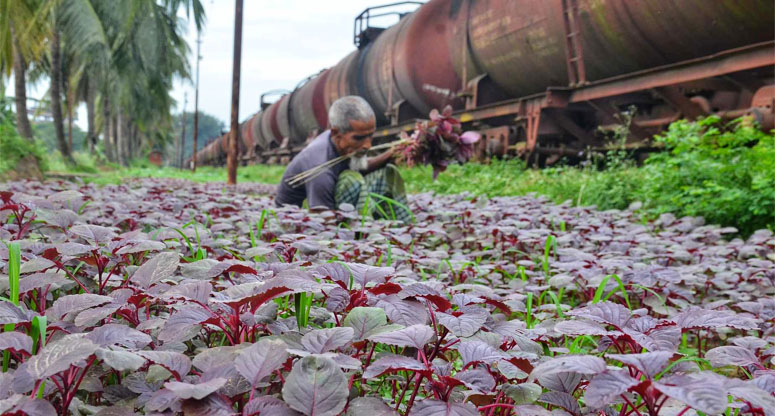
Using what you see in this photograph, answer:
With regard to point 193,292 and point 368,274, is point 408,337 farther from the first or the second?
point 193,292

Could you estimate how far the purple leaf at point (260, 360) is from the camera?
790 millimetres

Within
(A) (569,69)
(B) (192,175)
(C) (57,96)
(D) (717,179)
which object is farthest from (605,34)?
(C) (57,96)

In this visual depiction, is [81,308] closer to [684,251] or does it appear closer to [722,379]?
[722,379]

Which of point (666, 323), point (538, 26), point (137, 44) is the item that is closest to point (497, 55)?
point (538, 26)

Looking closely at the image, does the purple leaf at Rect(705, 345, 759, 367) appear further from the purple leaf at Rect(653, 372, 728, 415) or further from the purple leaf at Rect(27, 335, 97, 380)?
the purple leaf at Rect(27, 335, 97, 380)

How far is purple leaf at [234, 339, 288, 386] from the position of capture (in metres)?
0.79

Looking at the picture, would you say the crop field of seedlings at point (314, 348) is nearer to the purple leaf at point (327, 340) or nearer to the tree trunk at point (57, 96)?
the purple leaf at point (327, 340)

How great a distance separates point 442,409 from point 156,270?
74 cm

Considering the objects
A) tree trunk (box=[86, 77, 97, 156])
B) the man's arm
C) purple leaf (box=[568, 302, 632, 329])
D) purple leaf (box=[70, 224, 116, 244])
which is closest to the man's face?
the man's arm

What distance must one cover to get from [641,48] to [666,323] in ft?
18.0

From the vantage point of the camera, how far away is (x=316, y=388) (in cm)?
77

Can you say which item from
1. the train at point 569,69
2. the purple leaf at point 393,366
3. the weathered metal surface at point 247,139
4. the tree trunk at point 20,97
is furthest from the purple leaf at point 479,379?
the weathered metal surface at point 247,139

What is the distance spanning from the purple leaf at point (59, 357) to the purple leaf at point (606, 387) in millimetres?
675

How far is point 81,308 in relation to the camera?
1.00 m
